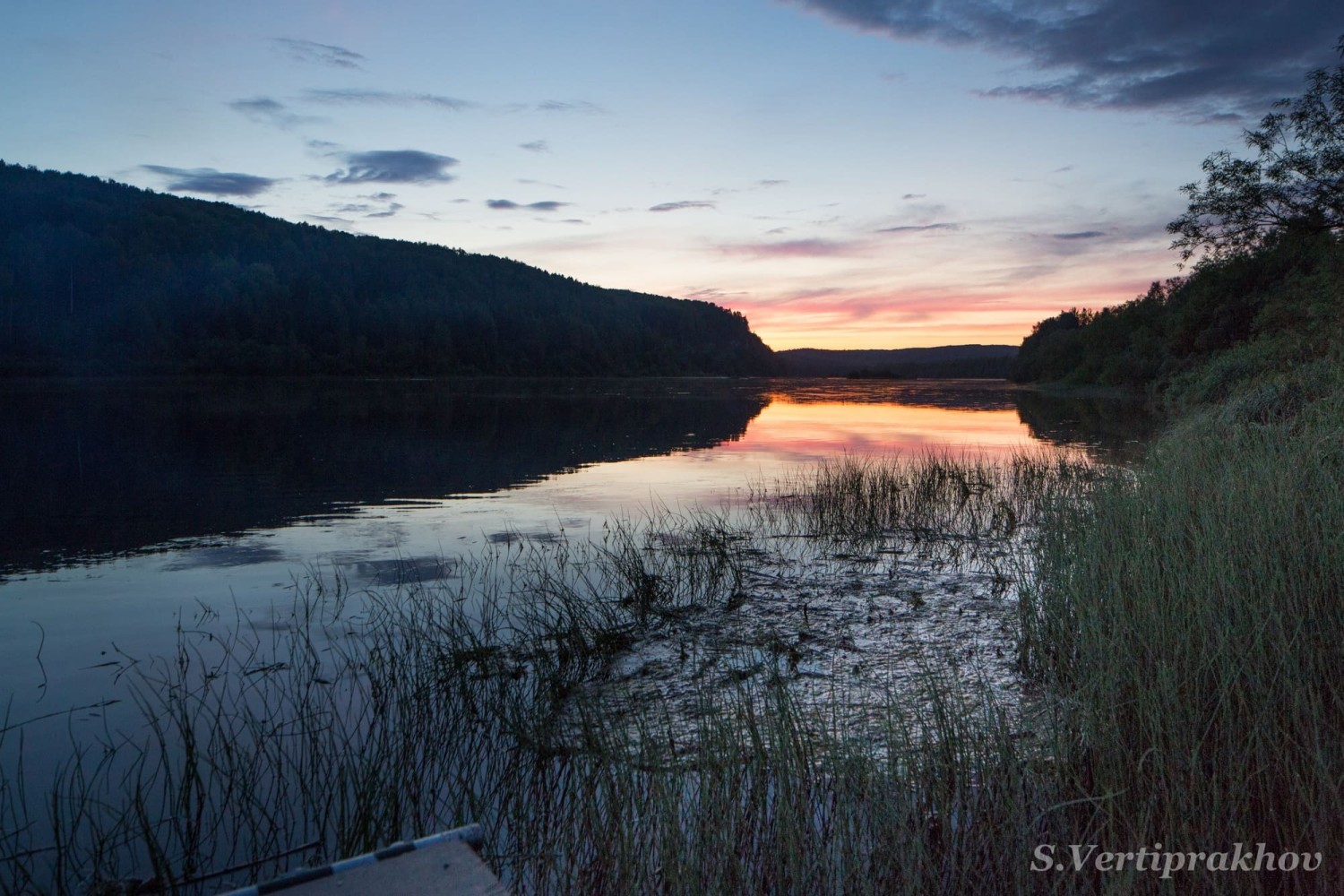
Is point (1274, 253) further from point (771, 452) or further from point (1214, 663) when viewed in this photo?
point (1214, 663)

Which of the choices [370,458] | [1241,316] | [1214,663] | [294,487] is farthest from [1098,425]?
[1214,663]

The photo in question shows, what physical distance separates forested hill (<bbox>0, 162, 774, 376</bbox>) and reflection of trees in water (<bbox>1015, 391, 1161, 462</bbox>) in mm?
75568

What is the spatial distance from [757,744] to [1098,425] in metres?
30.9

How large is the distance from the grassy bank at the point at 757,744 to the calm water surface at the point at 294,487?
3.87 ft

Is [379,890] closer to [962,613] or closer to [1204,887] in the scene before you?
[1204,887]

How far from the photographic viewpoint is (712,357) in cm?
14700

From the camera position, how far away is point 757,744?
3781mm

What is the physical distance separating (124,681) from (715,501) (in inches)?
352

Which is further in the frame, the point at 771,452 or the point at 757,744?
the point at 771,452

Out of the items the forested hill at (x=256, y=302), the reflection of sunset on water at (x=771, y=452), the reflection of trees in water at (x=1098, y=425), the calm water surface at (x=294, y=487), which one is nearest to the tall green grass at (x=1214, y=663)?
the calm water surface at (x=294, y=487)

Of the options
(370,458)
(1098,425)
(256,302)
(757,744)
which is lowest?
(757,744)

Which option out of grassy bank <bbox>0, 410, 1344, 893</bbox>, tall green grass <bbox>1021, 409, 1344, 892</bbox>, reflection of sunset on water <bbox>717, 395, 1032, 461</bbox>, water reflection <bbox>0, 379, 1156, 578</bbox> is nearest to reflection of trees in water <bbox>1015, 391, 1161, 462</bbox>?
water reflection <bbox>0, 379, 1156, 578</bbox>

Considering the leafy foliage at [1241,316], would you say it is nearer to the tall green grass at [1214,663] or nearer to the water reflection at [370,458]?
the water reflection at [370,458]

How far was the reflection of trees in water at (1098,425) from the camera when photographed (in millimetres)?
21645
